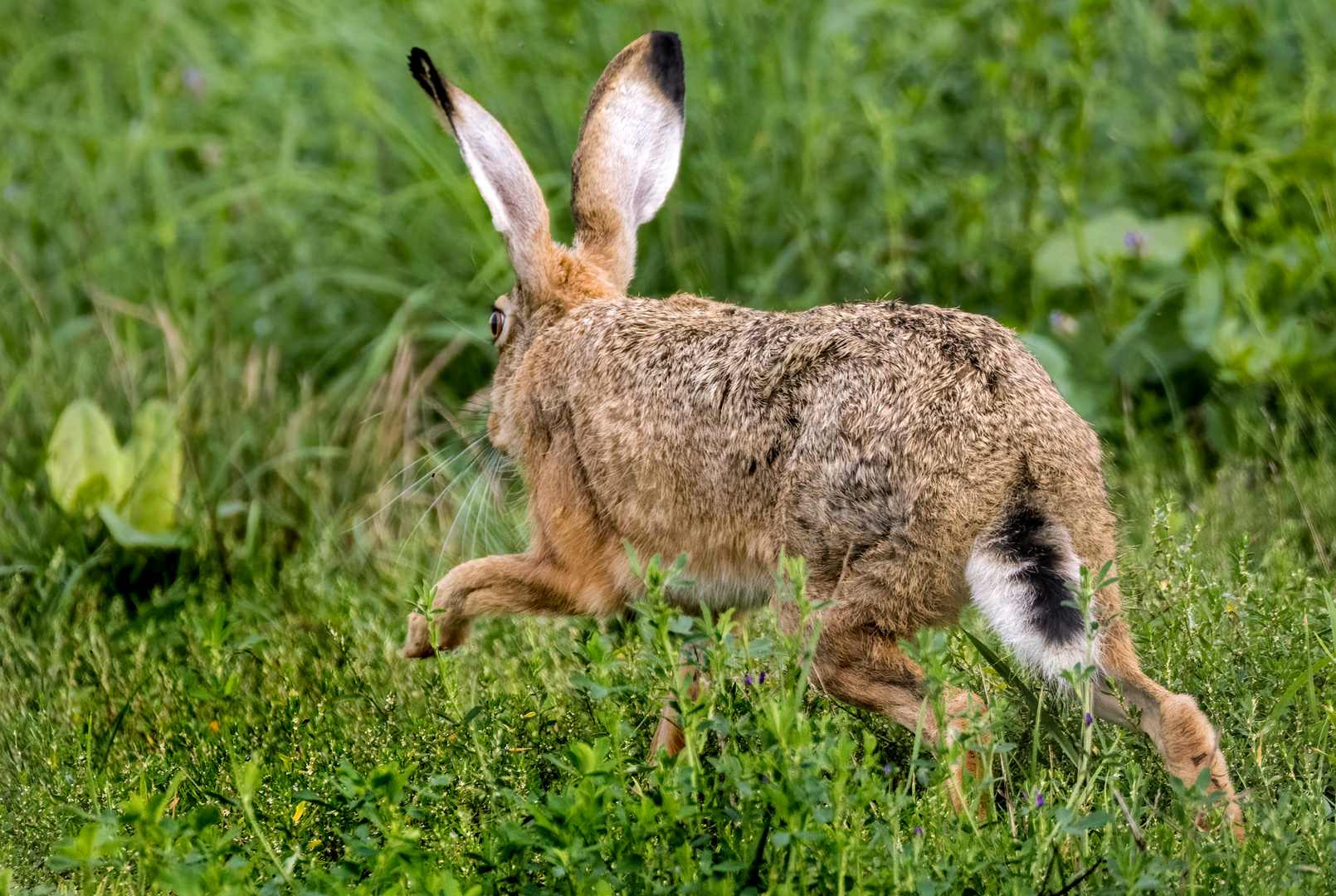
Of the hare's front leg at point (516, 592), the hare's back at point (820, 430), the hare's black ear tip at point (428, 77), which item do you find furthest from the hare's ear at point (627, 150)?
the hare's front leg at point (516, 592)

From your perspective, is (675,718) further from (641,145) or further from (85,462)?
(85,462)

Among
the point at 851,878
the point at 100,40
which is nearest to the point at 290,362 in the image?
the point at 100,40

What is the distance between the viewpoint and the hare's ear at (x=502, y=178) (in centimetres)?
440

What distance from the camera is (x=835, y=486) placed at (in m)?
3.10

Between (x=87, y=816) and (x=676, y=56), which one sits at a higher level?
(x=676, y=56)

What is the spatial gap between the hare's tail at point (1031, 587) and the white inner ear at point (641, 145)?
7.19ft

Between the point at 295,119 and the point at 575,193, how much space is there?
270 cm

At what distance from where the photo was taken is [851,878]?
249 centimetres

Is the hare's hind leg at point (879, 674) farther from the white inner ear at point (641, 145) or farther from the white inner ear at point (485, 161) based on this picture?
the white inner ear at point (641, 145)

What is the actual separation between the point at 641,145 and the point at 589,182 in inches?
8.3

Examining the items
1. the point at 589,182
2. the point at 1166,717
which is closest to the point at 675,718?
the point at 1166,717

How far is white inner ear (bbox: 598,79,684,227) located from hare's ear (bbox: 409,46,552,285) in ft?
1.02

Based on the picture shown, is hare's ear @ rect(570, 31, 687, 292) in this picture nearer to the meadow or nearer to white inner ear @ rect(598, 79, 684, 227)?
white inner ear @ rect(598, 79, 684, 227)

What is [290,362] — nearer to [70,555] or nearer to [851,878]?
[70,555]
